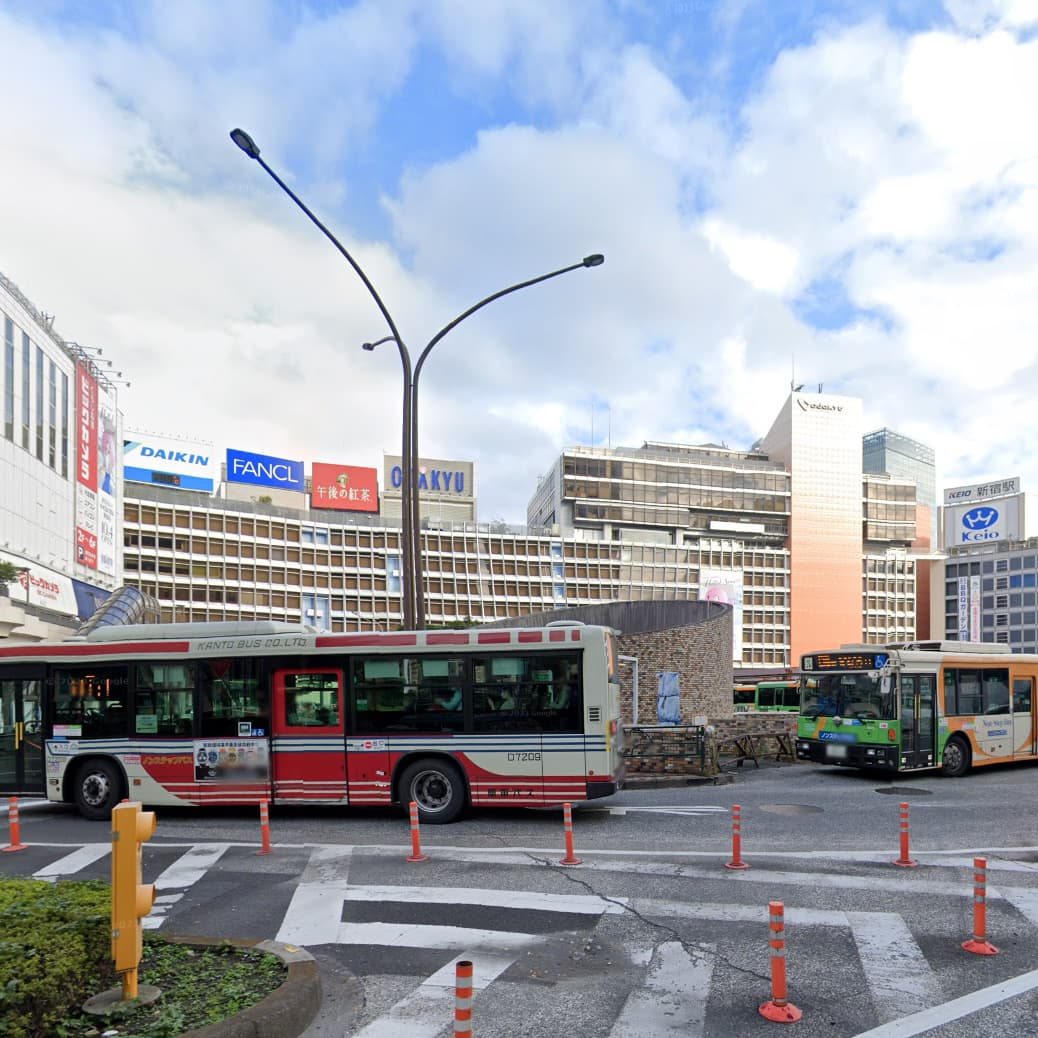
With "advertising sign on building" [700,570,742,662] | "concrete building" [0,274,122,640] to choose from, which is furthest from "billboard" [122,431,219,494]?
"advertising sign on building" [700,570,742,662]

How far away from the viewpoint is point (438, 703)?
548 inches

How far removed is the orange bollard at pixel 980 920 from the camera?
24.6 feet

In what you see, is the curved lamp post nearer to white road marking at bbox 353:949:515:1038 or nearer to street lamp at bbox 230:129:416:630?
street lamp at bbox 230:129:416:630

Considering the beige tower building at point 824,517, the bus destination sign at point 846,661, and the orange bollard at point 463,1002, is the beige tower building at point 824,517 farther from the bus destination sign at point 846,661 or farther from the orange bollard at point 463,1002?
the orange bollard at point 463,1002

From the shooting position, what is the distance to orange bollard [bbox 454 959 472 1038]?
4.50m

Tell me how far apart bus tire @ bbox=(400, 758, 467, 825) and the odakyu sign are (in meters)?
95.0

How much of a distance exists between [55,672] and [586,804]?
8956 mm

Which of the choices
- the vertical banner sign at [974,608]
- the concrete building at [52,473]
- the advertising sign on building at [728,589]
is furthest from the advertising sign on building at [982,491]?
the concrete building at [52,473]

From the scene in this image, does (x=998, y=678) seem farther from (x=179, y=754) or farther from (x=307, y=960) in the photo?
(x=307, y=960)

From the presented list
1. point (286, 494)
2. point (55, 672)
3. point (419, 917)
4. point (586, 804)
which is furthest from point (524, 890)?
point (286, 494)

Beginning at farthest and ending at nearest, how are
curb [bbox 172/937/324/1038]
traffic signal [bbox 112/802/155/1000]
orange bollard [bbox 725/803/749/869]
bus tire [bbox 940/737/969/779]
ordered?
bus tire [bbox 940/737/969/779], orange bollard [bbox 725/803/749/869], traffic signal [bbox 112/802/155/1000], curb [bbox 172/937/324/1038]

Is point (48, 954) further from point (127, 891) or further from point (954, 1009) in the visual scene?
point (954, 1009)

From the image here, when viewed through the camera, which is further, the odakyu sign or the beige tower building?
the beige tower building

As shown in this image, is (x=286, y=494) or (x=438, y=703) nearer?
(x=438, y=703)
